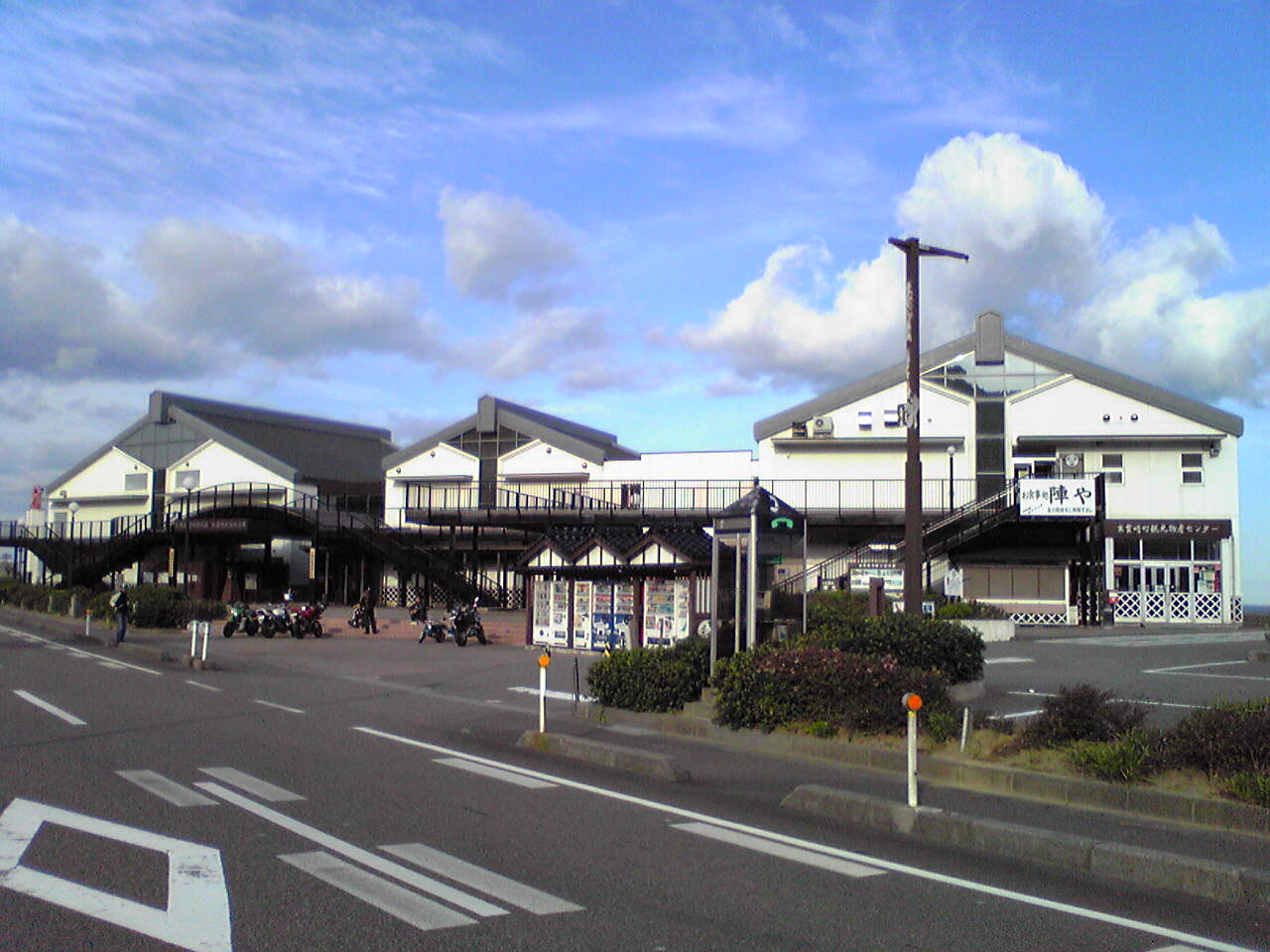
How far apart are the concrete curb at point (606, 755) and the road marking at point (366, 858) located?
3.68 meters

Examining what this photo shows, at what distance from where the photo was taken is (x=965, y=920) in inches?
248

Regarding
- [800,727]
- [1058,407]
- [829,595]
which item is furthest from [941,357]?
[800,727]

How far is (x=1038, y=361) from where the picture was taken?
137ft

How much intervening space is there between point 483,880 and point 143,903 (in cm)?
189

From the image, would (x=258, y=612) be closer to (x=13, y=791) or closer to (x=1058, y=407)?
(x=13, y=791)

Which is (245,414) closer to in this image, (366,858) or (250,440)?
(250,440)

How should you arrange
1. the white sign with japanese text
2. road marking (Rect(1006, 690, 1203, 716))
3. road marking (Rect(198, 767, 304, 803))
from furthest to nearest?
the white sign with japanese text
road marking (Rect(1006, 690, 1203, 716))
road marking (Rect(198, 767, 304, 803))

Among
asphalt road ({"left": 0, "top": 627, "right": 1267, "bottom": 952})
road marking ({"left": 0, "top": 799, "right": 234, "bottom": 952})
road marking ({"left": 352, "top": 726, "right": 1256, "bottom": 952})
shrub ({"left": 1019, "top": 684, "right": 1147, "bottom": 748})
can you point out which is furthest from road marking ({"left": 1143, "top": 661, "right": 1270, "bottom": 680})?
road marking ({"left": 0, "top": 799, "right": 234, "bottom": 952})

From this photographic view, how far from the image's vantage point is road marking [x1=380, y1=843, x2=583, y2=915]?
20.9 feet

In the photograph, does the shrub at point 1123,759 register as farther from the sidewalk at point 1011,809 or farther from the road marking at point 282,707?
the road marking at point 282,707

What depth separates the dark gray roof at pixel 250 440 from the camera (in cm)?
5862

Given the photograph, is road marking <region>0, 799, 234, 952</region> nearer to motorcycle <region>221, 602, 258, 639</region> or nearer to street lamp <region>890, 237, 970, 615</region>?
street lamp <region>890, 237, 970, 615</region>

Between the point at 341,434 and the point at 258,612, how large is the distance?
35.8 m

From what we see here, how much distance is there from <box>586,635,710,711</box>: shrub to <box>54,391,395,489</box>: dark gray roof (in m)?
44.7
